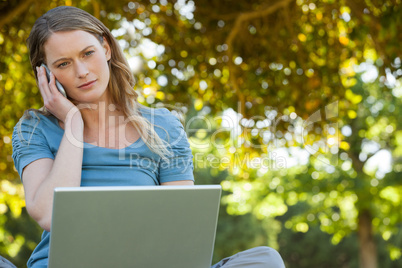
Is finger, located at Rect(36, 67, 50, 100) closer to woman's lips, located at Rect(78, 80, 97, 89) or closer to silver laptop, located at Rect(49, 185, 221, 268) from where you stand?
woman's lips, located at Rect(78, 80, 97, 89)

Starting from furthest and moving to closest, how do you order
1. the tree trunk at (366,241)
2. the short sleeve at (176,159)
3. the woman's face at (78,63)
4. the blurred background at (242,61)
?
1. the tree trunk at (366,241)
2. the blurred background at (242,61)
3. the short sleeve at (176,159)
4. the woman's face at (78,63)

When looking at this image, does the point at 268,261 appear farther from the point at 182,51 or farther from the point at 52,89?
the point at 182,51

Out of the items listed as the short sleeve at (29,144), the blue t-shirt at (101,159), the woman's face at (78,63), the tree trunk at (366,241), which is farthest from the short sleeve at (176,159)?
the tree trunk at (366,241)

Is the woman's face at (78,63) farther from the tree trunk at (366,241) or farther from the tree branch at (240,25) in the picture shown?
the tree trunk at (366,241)

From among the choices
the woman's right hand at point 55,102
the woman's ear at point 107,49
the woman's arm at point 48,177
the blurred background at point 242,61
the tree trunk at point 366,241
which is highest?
the blurred background at point 242,61

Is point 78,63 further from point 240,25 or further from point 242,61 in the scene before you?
point 242,61

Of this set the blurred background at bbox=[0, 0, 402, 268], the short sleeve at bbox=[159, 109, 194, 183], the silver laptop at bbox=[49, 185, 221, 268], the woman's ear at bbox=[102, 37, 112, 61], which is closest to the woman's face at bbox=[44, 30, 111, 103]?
the woman's ear at bbox=[102, 37, 112, 61]

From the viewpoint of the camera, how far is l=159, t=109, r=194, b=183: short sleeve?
7.23 ft

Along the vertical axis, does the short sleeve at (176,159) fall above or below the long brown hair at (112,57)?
below

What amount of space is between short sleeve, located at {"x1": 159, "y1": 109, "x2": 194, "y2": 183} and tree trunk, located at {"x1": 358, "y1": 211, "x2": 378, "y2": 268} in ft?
34.6

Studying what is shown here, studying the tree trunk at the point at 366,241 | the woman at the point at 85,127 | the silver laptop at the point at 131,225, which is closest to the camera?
the silver laptop at the point at 131,225

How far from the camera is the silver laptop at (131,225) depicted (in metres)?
1.39

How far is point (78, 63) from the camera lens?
6.82 ft

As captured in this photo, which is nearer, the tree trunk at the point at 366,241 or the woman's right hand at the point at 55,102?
the woman's right hand at the point at 55,102
